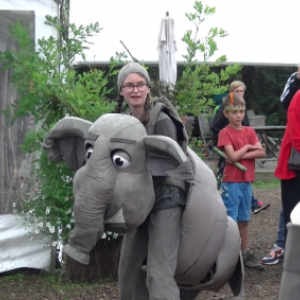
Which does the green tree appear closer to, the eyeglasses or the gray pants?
the eyeglasses

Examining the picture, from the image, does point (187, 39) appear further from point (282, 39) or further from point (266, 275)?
point (282, 39)

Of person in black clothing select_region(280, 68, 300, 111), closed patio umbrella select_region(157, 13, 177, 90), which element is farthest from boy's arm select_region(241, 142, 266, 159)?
closed patio umbrella select_region(157, 13, 177, 90)

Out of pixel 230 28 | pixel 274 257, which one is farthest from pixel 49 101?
pixel 230 28

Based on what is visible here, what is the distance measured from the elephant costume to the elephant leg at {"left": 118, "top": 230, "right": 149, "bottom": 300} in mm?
279

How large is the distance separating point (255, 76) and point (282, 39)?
4309 mm

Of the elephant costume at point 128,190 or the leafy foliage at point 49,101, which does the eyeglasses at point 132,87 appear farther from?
the leafy foliage at point 49,101

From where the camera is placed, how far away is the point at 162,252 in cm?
430

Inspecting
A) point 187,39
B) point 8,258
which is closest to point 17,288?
point 8,258

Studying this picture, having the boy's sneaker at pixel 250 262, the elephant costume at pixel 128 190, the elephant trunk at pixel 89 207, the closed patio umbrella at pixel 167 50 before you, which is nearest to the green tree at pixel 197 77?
the closed patio umbrella at pixel 167 50

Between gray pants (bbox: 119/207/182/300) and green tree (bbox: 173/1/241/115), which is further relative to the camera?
green tree (bbox: 173/1/241/115)

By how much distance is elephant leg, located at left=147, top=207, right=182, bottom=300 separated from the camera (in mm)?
4305

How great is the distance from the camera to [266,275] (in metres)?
6.71

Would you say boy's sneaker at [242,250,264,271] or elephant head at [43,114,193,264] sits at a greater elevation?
elephant head at [43,114,193,264]

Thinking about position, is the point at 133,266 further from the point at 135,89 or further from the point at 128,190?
the point at 135,89
